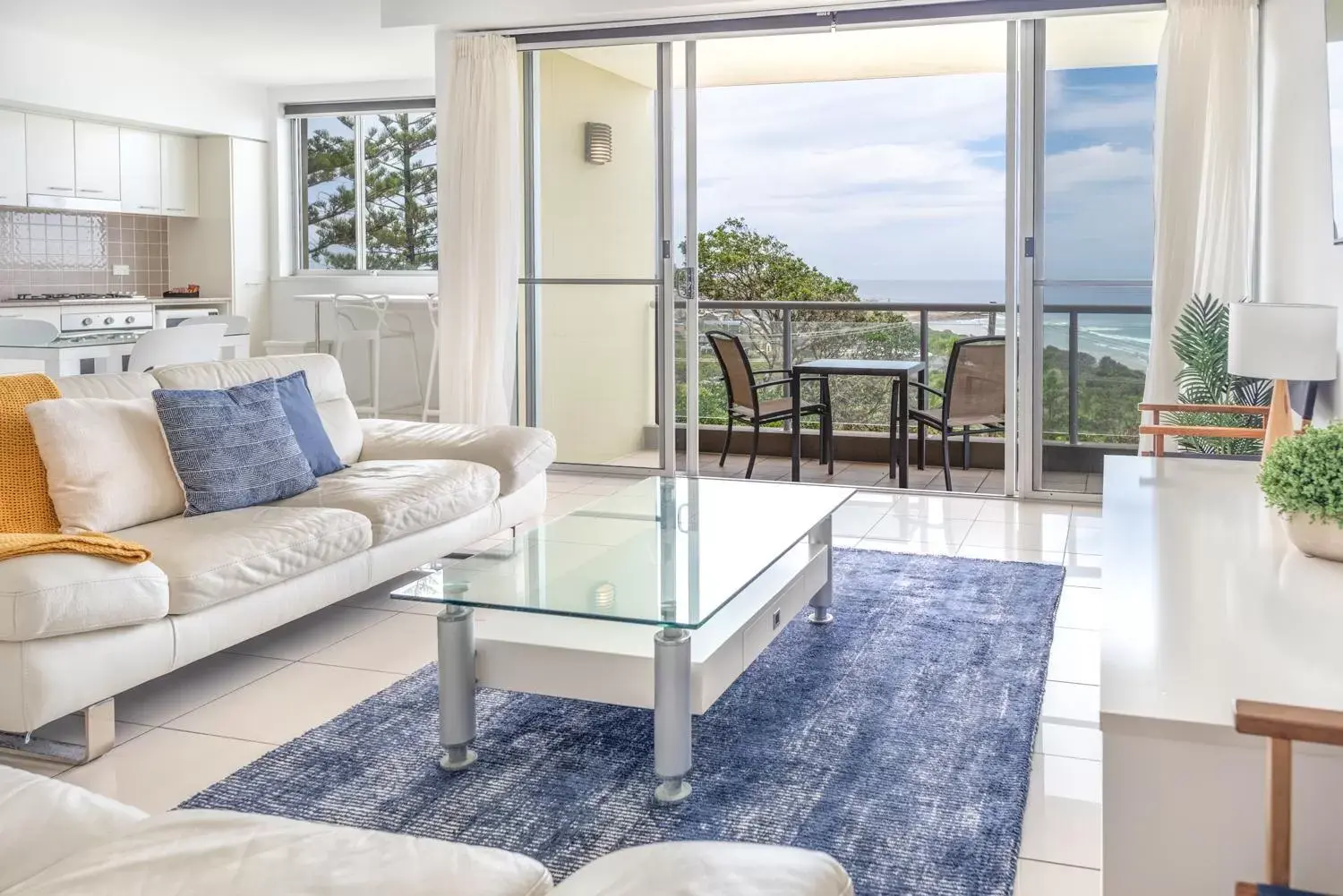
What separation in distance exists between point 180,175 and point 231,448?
19.0 ft

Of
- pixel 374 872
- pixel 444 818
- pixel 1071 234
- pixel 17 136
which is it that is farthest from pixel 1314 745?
pixel 17 136

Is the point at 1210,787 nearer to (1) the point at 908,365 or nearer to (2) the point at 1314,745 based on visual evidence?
(2) the point at 1314,745

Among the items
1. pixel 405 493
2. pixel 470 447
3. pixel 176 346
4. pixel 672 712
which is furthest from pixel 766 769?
pixel 176 346

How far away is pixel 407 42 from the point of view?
734 centimetres

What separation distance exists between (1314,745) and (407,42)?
6952 millimetres

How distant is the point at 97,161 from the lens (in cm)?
796

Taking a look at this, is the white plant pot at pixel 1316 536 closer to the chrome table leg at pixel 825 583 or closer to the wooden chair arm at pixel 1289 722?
the wooden chair arm at pixel 1289 722

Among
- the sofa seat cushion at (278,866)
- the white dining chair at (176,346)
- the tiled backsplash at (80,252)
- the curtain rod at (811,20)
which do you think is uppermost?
the curtain rod at (811,20)

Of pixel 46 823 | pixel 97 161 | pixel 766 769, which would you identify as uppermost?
pixel 97 161

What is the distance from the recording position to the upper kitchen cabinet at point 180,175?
8523 millimetres

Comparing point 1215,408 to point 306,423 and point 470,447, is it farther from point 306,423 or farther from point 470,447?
point 306,423

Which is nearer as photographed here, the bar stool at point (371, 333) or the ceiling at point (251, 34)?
the ceiling at point (251, 34)

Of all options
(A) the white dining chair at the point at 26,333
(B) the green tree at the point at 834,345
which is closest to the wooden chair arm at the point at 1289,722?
(A) the white dining chair at the point at 26,333

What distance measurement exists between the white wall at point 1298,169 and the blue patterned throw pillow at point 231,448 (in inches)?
138
